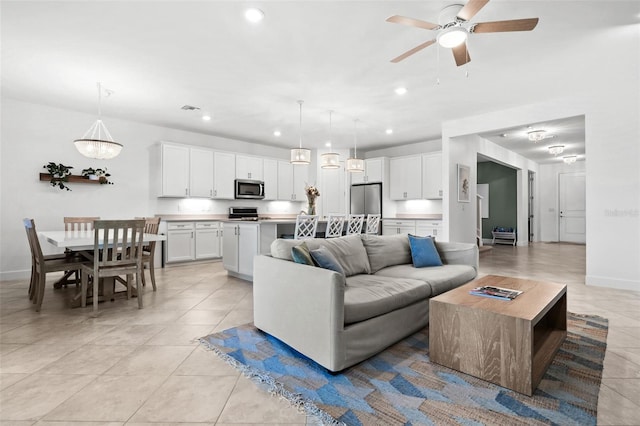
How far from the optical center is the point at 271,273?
254cm

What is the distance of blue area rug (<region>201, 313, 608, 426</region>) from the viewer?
1.59 metres

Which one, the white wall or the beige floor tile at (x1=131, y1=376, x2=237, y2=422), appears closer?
the beige floor tile at (x1=131, y1=376, x2=237, y2=422)

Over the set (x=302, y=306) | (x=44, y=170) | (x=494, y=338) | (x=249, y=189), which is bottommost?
(x=494, y=338)

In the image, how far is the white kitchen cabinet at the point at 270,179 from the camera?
7.56 m

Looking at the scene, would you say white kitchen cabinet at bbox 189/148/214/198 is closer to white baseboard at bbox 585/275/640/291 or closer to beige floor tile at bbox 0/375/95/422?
beige floor tile at bbox 0/375/95/422

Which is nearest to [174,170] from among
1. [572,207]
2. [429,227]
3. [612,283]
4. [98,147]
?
[98,147]

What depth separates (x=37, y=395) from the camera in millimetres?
1801

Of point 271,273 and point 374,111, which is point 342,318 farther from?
point 374,111

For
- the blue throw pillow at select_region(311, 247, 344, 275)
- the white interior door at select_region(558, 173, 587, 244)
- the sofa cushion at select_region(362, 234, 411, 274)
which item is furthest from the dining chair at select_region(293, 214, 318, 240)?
the white interior door at select_region(558, 173, 587, 244)

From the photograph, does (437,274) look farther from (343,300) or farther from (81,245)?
(81,245)

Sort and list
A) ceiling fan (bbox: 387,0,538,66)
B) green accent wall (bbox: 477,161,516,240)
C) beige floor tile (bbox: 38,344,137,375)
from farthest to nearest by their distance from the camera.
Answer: green accent wall (bbox: 477,161,516,240)
ceiling fan (bbox: 387,0,538,66)
beige floor tile (bbox: 38,344,137,375)

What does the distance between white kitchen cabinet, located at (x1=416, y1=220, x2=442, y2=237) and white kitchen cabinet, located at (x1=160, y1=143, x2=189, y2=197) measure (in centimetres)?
487

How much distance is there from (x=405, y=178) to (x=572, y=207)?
661cm

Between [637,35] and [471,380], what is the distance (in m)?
3.74
